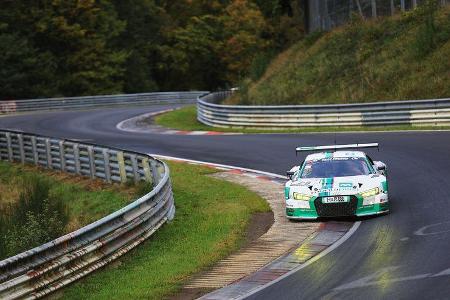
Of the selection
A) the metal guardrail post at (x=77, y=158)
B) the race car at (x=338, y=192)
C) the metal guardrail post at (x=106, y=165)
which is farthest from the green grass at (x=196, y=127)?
the race car at (x=338, y=192)

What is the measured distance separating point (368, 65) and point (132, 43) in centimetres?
5509

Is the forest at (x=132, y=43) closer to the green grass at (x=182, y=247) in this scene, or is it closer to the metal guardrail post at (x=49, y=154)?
the metal guardrail post at (x=49, y=154)

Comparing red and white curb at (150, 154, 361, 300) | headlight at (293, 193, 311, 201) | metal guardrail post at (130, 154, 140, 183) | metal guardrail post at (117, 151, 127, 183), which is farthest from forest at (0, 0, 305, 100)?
red and white curb at (150, 154, 361, 300)

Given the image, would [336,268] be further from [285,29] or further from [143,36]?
[143,36]

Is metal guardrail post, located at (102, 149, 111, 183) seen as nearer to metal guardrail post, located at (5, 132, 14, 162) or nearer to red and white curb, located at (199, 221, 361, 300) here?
metal guardrail post, located at (5, 132, 14, 162)

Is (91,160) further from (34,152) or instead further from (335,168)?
(335,168)

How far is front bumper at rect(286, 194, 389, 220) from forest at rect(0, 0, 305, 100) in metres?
51.4

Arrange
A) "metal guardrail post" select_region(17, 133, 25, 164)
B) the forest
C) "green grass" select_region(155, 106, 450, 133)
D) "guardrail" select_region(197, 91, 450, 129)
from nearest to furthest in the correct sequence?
"metal guardrail post" select_region(17, 133, 25, 164), "guardrail" select_region(197, 91, 450, 129), "green grass" select_region(155, 106, 450, 133), the forest

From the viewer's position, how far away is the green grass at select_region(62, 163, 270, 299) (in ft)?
39.9

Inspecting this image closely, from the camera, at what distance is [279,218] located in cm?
1692

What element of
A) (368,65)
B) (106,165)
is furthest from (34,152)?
(368,65)

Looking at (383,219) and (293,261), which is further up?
(293,261)

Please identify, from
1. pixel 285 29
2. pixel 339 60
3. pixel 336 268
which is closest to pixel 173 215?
pixel 336 268

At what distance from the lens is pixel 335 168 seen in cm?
1702
